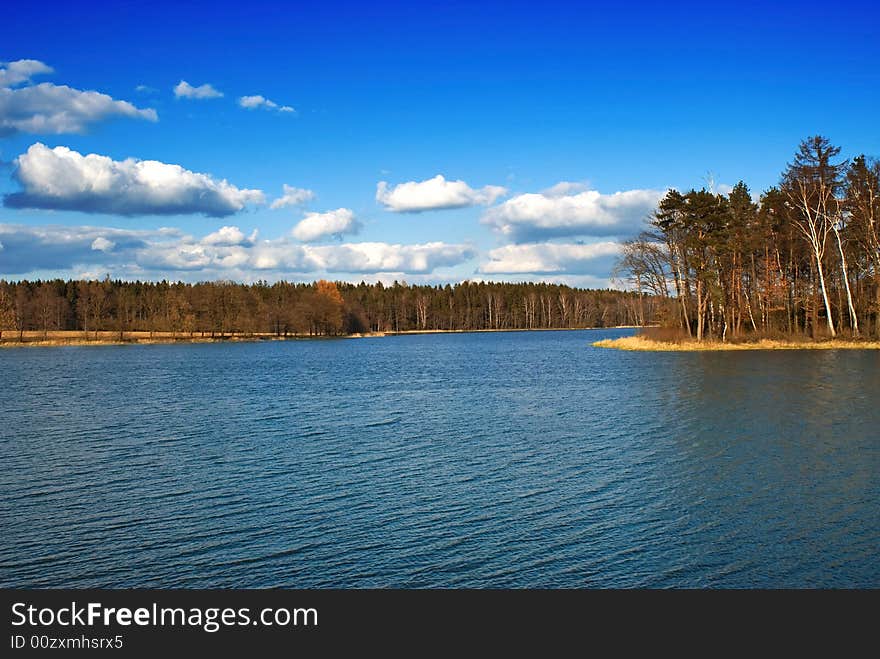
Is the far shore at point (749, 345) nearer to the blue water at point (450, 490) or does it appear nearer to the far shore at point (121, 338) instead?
the blue water at point (450, 490)

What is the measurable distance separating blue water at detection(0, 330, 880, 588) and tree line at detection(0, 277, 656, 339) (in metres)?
51.2

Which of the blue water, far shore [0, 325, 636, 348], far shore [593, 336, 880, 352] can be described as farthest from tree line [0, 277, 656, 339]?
the blue water

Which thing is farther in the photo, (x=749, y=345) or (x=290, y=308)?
(x=290, y=308)

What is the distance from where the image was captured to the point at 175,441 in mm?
22156

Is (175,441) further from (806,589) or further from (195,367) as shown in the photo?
(195,367)

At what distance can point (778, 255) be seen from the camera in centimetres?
6212

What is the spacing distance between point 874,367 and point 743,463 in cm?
2831

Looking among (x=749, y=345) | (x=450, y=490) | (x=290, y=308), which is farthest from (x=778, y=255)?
(x=290, y=308)

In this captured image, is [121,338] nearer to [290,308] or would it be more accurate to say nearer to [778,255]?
[290,308]

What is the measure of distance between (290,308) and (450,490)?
118319 millimetres

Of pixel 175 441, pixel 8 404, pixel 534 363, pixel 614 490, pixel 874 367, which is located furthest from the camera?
pixel 534 363

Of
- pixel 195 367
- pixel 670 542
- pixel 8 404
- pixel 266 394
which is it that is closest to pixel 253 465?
pixel 670 542

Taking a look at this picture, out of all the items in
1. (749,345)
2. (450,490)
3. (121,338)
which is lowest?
(450,490)

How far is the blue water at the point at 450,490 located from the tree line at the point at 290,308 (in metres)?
51.2
